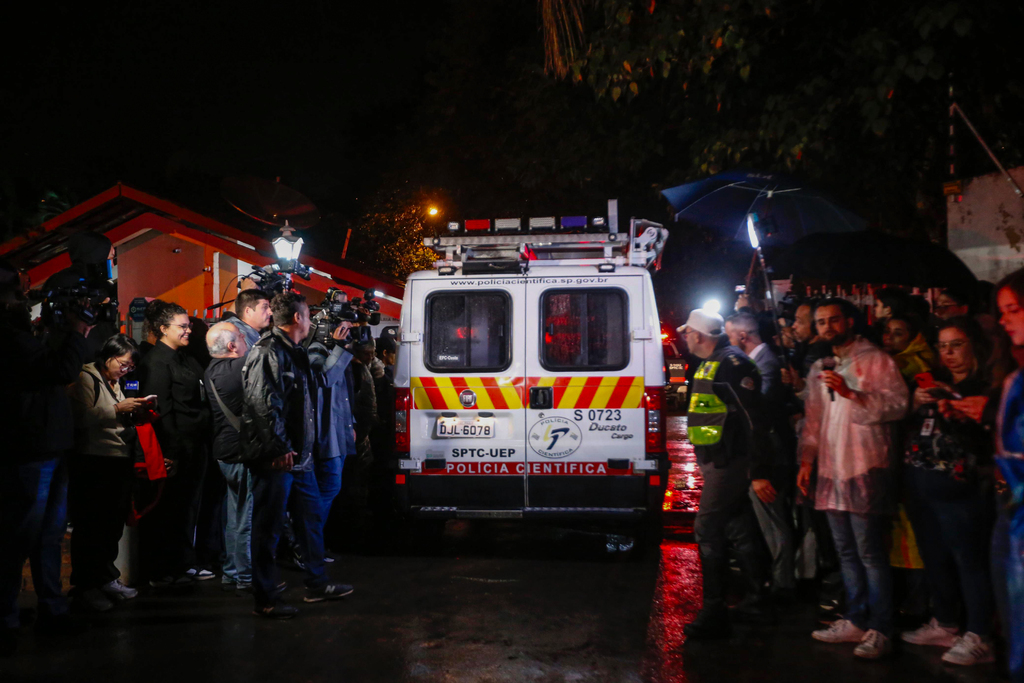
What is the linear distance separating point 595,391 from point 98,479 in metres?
3.58

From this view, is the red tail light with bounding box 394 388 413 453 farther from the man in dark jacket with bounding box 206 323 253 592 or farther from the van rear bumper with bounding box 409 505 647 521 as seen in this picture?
the man in dark jacket with bounding box 206 323 253 592

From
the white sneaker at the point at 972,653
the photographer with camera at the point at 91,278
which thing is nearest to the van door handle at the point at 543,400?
the photographer with camera at the point at 91,278

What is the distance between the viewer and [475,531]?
820 centimetres

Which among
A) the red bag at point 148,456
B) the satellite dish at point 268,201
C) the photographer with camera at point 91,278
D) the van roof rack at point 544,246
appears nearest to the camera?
the photographer with camera at point 91,278

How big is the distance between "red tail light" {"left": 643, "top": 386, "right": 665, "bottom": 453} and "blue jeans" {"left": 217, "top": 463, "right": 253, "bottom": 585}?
118 inches

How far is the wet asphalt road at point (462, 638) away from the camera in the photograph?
14.8ft

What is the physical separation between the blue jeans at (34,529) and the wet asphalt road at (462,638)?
275mm

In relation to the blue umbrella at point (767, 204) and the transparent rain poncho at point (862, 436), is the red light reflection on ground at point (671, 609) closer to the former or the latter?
the transparent rain poncho at point (862, 436)

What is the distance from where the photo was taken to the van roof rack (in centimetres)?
698

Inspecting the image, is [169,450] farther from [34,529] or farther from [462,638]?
[462,638]

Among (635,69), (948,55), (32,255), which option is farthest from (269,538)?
(32,255)

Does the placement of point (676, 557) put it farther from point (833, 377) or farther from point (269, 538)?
point (269, 538)

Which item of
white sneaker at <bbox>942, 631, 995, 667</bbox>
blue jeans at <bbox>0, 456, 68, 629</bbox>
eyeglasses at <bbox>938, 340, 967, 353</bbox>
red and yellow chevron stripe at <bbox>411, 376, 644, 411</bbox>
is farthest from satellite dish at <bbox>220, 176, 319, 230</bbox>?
white sneaker at <bbox>942, 631, 995, 667</bbox>

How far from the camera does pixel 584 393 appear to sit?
6.72m
